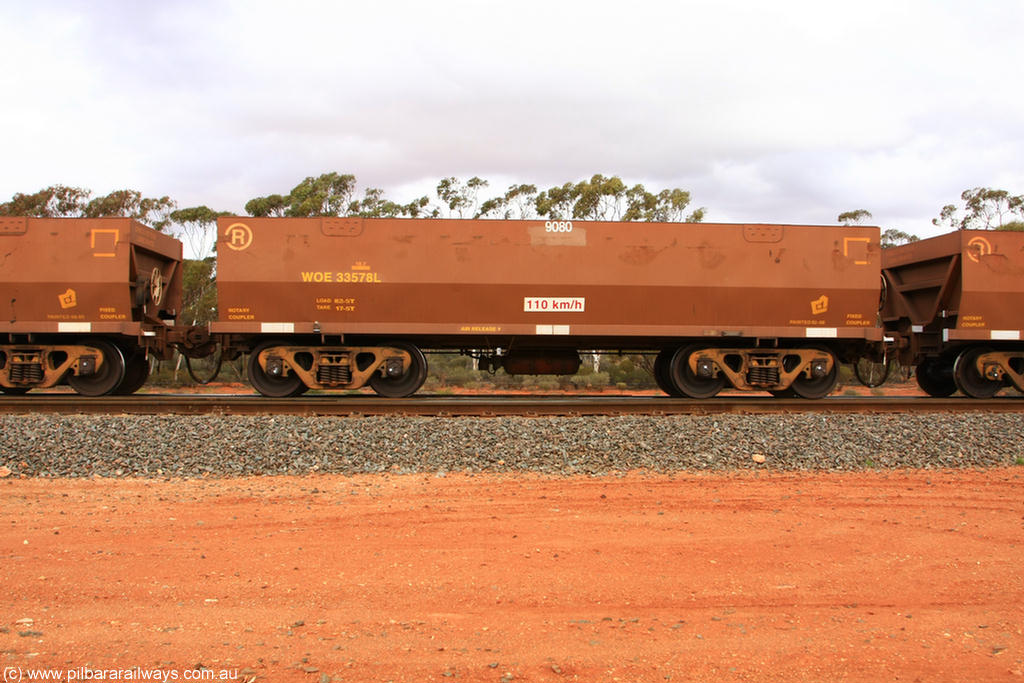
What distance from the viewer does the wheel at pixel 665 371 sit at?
1209 centimetres

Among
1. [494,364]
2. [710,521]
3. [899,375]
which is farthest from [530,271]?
[899,375]

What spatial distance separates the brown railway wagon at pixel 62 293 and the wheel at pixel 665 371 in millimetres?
9246

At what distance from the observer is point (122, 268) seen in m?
11.0

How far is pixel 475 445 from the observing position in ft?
24.2

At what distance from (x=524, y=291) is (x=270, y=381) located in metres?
Answer: 4.73

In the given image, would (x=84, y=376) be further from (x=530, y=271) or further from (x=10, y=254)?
(x=530, y=271)

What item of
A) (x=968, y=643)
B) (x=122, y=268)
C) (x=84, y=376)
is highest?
(x=122, y=268)

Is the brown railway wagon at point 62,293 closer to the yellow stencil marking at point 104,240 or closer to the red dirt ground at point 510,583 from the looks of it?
the yellow stencil marking at point 104,240

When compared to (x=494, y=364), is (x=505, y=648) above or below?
below

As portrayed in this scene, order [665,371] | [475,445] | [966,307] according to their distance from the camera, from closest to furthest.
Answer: [475,445], [966,307], [665,371]

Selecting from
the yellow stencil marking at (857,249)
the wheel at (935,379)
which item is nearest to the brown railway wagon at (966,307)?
the wheel at (935,379)

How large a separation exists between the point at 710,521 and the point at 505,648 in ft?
8.49

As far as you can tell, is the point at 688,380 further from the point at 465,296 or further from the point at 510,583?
the point at 510,583

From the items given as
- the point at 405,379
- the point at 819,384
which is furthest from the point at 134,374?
the point at 819,384
